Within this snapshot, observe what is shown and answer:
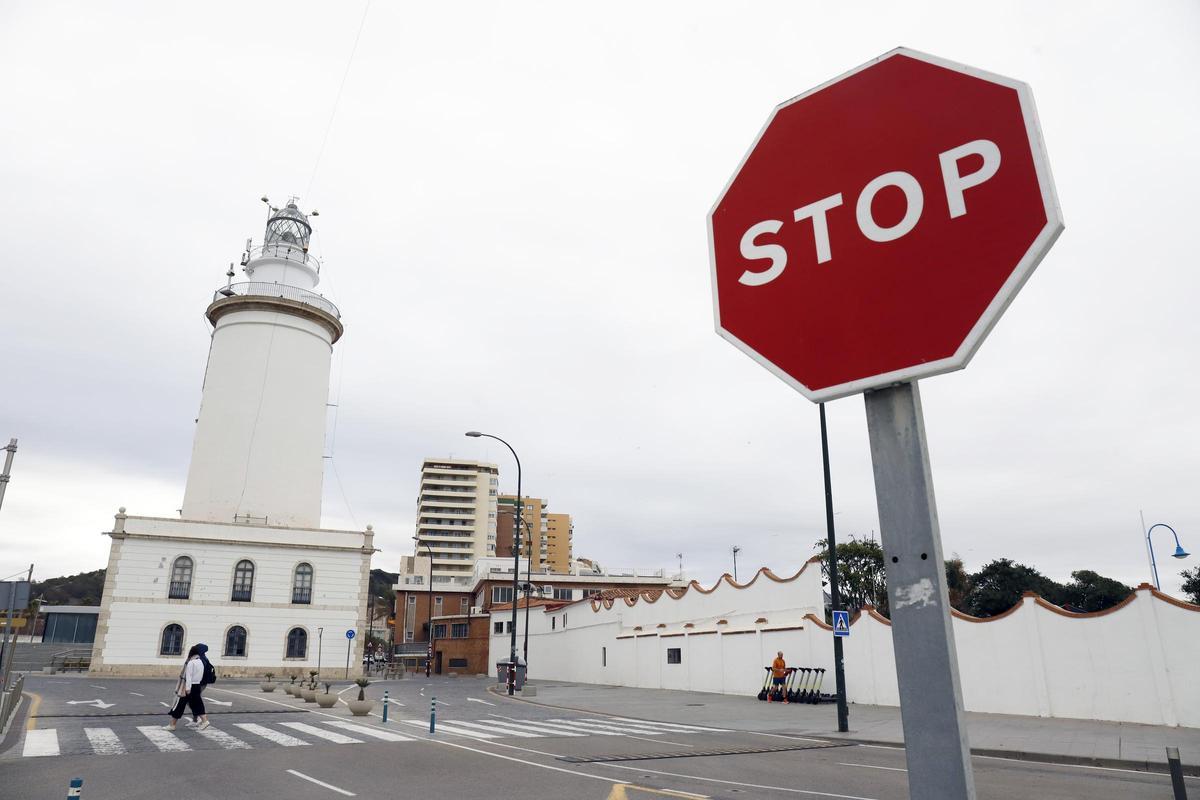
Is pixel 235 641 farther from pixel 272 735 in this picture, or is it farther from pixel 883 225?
pixel 883 225

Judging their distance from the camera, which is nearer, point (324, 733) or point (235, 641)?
point (324, 733)

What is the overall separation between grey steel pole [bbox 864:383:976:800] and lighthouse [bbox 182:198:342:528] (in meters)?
45.7

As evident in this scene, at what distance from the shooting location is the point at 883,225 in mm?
2287

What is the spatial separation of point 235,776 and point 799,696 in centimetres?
1808

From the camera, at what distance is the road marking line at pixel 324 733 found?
44.8 ft

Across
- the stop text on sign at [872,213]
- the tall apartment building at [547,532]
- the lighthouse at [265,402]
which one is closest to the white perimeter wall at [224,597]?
the lighthouse at [265,402]

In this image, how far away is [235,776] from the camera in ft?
32.9

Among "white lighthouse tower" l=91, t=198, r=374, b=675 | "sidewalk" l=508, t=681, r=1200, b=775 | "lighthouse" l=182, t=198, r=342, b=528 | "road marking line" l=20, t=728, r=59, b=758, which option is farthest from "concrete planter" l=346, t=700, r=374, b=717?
"lighthouse" l=182, t=198, r=342, b=528

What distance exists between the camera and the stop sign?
2.03 meters

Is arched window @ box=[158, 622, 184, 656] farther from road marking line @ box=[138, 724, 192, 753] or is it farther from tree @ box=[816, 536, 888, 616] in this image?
A: tree @ box=[816, 536, 888, 616]

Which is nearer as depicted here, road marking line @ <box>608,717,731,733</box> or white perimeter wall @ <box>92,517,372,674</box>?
road marking line @ <box>608,717,731,733</box>

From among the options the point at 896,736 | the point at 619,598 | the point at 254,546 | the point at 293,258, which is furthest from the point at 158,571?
the point at 896,736

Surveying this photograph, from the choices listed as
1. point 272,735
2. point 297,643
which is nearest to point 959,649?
point 272,735

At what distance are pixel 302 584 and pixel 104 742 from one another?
29898mm
